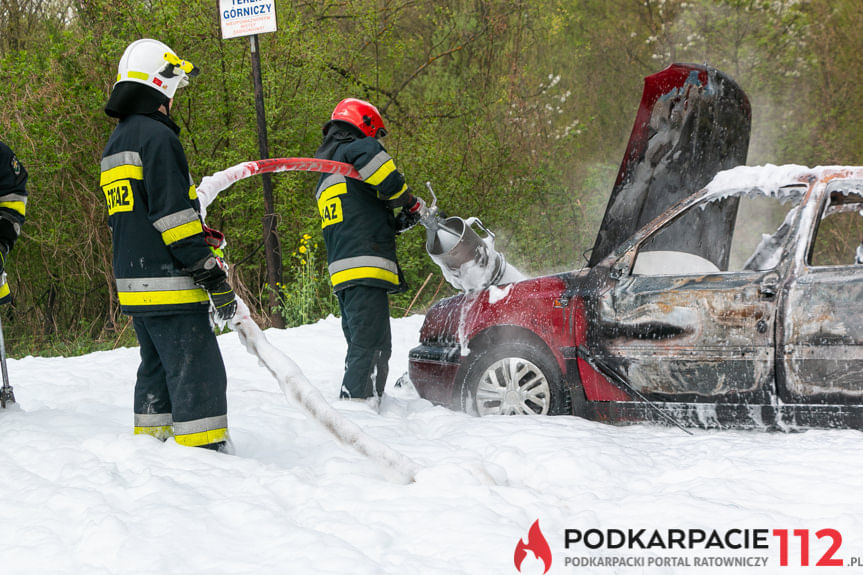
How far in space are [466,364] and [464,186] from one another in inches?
299

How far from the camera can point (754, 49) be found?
13117 mm

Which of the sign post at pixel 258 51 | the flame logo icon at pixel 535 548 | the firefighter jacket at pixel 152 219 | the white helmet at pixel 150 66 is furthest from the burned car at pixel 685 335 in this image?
the sign post at pixel 258 51

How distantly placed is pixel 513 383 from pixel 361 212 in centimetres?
153

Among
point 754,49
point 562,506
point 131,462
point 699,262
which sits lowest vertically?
point 562,506

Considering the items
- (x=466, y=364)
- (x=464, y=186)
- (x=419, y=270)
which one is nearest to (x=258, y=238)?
(x=419, y=270)

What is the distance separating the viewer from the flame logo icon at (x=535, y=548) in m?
2.38

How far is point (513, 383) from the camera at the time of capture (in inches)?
175

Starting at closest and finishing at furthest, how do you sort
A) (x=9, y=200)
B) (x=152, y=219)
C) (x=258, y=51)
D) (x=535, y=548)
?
(x=535, y=548), (x=152, y=219), (x=9, y=200), (x=258, y=51)

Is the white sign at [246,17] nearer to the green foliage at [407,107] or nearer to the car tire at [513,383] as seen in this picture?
the green foliage at [407,107]

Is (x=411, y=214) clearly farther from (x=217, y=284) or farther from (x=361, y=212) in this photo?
(x=217, y=284)

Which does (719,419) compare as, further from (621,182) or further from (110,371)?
(110,371)

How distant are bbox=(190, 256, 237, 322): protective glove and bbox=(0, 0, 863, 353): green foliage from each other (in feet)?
18.9

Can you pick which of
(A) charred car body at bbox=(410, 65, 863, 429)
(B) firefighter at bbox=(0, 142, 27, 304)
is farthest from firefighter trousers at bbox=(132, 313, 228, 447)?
(A) charred car body at bbox=(410, 65, 863, 429)

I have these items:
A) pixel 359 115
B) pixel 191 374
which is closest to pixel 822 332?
pixel 191 374
